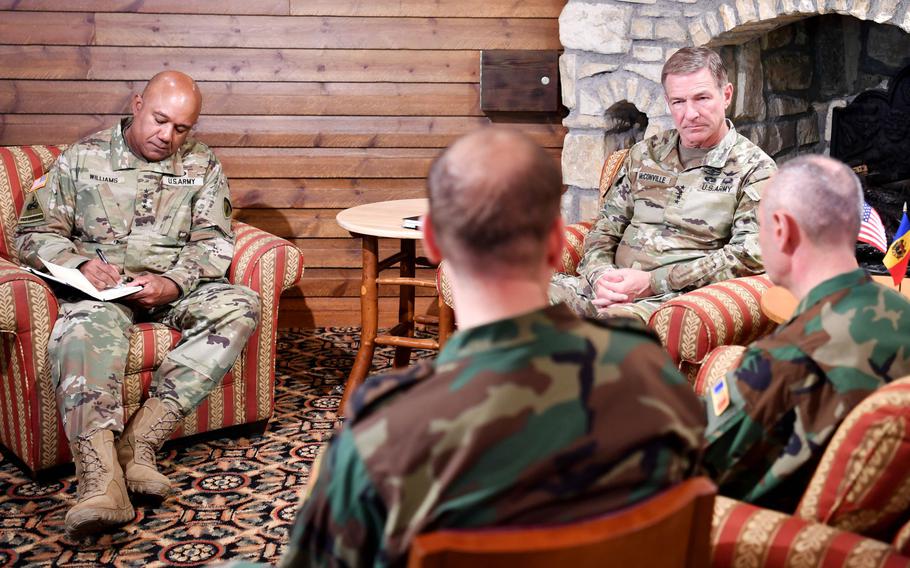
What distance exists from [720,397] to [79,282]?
2.10 metres

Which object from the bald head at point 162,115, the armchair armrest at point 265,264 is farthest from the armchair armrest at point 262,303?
the bald head at point 162,115

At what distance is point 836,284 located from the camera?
1.49 meters

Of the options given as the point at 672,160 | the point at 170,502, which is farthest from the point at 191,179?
the point at 672,160

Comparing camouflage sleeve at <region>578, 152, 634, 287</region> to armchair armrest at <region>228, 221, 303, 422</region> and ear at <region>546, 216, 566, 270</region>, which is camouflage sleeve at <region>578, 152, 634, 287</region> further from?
ear at <region>546, 216, 566, 270</region>

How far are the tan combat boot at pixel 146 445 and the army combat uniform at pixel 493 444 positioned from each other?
1742 mm

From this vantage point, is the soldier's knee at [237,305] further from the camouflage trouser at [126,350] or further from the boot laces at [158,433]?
the boot laces at [158,433]

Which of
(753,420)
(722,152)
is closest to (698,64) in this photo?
(722,152)

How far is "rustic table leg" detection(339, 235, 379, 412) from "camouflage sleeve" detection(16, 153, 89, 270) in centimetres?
95

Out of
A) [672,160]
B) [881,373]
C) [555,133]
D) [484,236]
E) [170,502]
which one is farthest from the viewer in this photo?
[555,133]

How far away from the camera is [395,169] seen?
4.45 m

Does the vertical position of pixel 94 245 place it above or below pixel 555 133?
below

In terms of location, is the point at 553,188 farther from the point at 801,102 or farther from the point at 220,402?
the point at 801,102

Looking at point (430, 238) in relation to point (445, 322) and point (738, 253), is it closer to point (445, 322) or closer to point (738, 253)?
point (738, 253)

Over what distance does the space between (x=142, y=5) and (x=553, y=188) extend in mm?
3586
